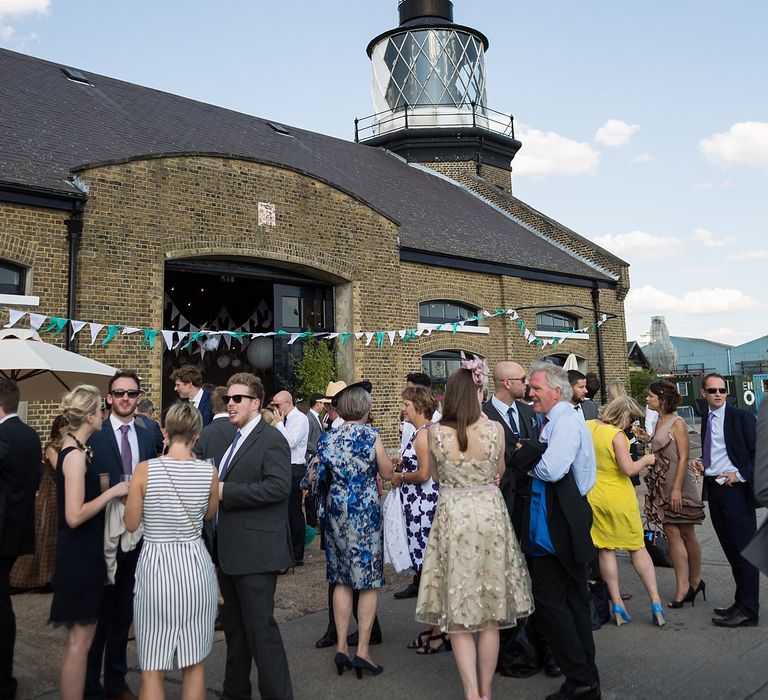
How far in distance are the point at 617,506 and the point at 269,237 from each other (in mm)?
8789

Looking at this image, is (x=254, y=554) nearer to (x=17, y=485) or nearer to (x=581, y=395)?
(x=17, y=485)

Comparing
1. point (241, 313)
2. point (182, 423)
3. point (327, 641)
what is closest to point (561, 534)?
point (327, 641)

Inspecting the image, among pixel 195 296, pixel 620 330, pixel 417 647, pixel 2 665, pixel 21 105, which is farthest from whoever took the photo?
pixel 620 330

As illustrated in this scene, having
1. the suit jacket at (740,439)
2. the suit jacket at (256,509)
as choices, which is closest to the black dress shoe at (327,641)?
the suit jacket at (256,509)

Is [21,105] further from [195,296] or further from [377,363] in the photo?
[377,363]

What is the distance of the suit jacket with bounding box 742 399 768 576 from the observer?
2.21 metres

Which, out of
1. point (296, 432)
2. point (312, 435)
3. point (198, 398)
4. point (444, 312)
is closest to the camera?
point (198, 398)

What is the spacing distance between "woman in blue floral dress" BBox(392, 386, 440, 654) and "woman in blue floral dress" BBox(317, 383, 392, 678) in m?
0.25

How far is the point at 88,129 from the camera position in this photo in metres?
12.8

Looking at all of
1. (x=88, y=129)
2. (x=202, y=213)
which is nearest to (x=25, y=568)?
(x=202, y=213)

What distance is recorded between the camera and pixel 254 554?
3.52m

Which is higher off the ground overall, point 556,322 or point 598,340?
point 556,322

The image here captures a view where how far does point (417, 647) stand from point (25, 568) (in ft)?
12.8

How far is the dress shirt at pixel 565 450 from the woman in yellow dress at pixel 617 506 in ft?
3.66
